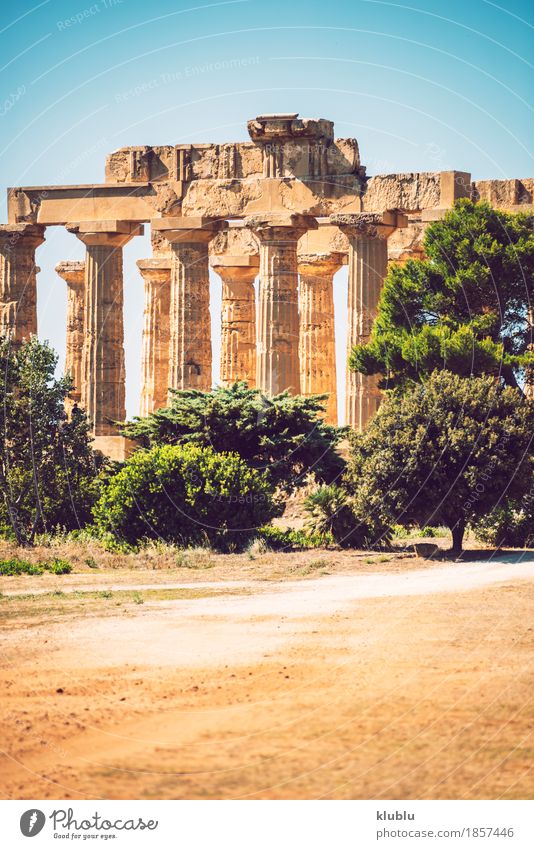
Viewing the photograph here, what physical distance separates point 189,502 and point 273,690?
1397 cm

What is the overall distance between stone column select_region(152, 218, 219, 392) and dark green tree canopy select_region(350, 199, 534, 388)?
6.57 m

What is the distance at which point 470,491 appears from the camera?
107ft

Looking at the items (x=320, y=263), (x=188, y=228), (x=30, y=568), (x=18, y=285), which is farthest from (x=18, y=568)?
(x=320, y=263)

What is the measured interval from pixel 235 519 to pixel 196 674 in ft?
43.2

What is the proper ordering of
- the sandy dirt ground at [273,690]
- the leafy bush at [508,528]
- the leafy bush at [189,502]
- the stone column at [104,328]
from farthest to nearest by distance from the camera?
the stone column at [104,328] → the leafy bush at [189,502] → the leafy bush at [508,528] → the sandy dirt ground at [273,690]

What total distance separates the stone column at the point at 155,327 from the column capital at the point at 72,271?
5.28 metres

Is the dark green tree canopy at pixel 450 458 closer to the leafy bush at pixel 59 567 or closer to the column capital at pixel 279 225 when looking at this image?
the leafy bush at pixel 59 567

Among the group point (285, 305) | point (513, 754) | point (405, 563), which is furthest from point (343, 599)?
point (285, 305)

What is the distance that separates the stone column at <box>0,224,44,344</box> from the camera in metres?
47.9

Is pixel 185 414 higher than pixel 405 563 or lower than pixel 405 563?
higher

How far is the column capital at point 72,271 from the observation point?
59562 mm

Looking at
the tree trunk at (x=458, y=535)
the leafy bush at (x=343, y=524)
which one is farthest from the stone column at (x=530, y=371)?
the tree trunk at (x=458, y=535)

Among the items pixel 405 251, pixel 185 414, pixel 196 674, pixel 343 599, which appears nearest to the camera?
pixel 196 674

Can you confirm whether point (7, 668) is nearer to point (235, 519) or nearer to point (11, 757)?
point (11, 757)
